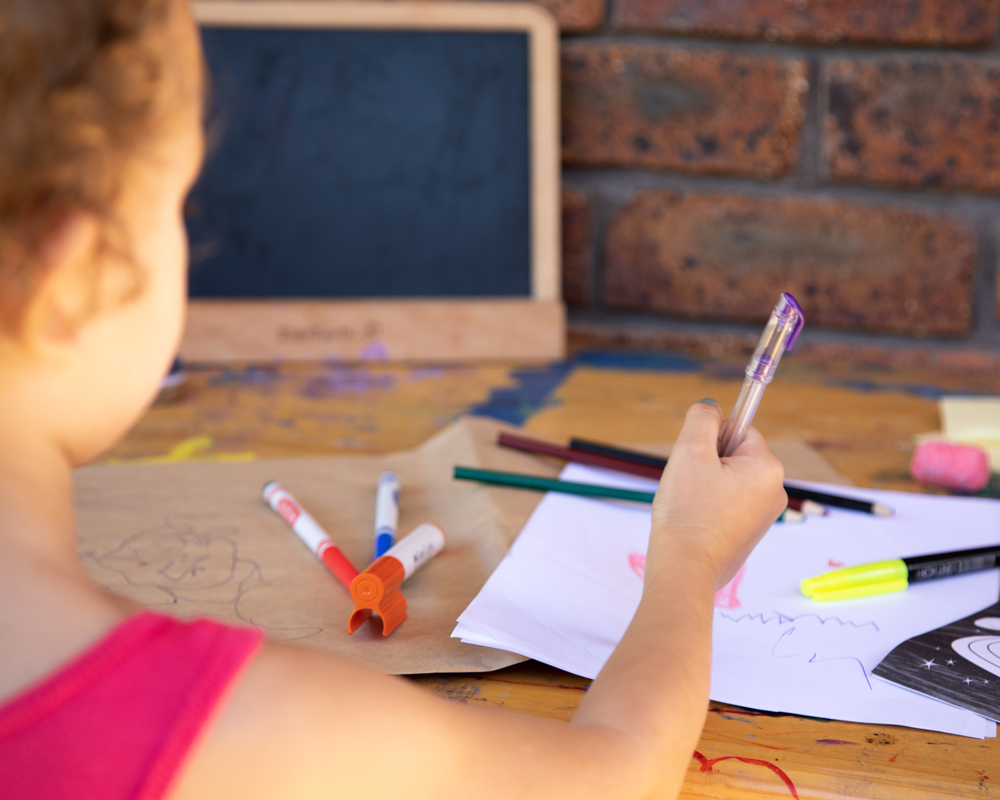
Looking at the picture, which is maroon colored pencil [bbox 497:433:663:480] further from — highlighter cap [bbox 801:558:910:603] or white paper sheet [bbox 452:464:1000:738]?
highlighter cap [bbox 801:558:910:603]

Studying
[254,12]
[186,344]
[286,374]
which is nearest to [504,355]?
[286,374]

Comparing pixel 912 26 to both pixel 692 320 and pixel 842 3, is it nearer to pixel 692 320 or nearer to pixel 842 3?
pixel 842 3

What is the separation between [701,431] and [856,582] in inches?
4.9

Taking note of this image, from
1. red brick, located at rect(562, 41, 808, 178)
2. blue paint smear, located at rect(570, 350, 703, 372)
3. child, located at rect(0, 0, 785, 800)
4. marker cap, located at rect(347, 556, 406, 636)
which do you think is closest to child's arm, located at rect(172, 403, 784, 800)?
child, located at rect(0, 0, 785, 800)

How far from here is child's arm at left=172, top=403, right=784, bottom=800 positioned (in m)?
0.22

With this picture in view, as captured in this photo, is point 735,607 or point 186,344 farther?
point 186,344

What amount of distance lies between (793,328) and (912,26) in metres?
0.63

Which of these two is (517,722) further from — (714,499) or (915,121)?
(915,121)

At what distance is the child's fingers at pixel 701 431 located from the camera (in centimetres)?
40

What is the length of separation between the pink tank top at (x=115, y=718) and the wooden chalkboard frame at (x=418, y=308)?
67cm

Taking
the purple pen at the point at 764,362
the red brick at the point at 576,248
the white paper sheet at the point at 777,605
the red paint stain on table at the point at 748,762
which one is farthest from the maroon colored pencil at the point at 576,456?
the red brick at the point at 576,248

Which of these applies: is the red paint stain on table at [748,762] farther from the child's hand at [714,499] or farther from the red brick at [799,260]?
the red brick at [799,260]

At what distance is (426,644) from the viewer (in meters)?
0.39

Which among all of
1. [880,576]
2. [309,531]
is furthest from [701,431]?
[309,531]
